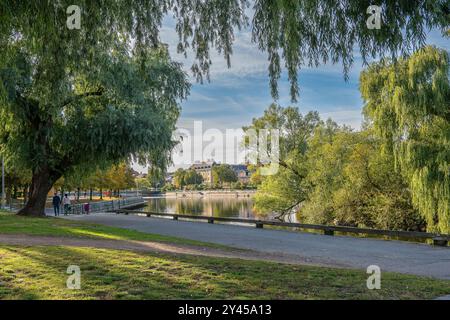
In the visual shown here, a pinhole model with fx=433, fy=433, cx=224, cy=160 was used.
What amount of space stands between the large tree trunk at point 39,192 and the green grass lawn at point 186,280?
16.5 meters

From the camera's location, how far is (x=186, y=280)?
688cm

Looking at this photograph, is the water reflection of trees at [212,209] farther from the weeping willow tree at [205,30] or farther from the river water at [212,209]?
the weeping willow tree at [205,30]

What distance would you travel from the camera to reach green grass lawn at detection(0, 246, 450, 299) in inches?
236

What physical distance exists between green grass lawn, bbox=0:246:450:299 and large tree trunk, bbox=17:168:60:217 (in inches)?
651

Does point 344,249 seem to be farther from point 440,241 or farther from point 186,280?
point 186,280

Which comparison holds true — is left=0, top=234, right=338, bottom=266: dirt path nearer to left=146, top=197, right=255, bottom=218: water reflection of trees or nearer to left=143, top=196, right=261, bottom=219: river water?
left=143, top=196, right=261, bottom=219: river water

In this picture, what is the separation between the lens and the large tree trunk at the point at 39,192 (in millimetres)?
24938

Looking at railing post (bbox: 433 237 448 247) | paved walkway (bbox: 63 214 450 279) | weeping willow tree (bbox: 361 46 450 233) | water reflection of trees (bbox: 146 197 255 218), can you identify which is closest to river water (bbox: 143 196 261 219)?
water reflection of trees (bbox: 146 197 255 218)

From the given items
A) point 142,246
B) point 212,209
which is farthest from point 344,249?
point 212,209

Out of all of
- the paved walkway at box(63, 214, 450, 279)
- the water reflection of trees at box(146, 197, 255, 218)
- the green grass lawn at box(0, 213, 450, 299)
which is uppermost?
the green grass lawn at box(0, 213, 450, 299)

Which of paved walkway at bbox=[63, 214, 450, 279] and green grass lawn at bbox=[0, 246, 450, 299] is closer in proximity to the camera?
green grass lawn at bbox=[0, 246, 450, 299]

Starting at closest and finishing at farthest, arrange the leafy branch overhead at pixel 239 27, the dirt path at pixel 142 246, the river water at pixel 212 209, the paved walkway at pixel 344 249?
Result: the leafy branch overhead at pixel 239 27 < the paved walkway at pixel 344 249 < the dirt path at pixel 142 246 < the river water at pixel 212 209

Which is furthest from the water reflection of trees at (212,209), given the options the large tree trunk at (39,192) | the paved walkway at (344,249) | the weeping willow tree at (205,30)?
the weeping willow tree at (205,30)
